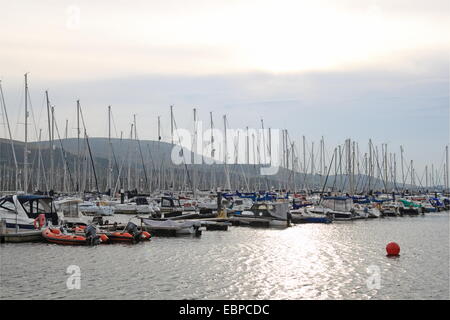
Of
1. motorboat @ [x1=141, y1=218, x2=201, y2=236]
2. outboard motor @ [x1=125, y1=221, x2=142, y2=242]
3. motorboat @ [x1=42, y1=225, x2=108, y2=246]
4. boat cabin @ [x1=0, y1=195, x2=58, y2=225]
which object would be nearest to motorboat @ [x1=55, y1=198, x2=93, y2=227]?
boat cabin @ [x1=0, y1=195, x2=58, y2=225]

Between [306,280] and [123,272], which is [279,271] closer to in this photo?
[306,280]

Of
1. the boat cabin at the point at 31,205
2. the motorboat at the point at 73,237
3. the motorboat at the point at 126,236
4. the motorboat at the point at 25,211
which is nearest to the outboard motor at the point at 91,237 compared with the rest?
the motorboat at the point at 73,237

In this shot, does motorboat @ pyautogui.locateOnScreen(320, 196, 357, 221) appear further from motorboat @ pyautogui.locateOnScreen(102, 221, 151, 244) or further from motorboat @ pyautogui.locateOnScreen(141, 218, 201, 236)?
motorboat @ pyautogui.locateOnScreen(102, 221, 151, 244)

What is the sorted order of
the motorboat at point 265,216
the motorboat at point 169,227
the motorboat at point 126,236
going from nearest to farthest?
the motorboat at point 126,236, the motorboat at point 169,227, the motorboat at point 265,216

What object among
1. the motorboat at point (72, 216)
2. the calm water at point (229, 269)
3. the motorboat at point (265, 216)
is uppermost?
the motorboat at point (72, 216)

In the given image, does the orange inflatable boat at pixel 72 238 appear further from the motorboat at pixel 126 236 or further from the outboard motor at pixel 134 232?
the outboard motor at pixel 134 232

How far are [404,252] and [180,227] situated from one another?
2033cm

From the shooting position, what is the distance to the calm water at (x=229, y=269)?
88.1ft

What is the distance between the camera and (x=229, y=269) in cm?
3344

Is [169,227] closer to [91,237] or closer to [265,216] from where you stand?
[91,237]

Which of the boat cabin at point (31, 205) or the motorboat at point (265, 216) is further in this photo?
the motorboat at point (265, 216)

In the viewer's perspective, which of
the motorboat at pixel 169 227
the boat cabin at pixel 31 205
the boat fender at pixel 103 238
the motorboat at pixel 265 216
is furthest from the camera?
the motorboat at pixel 265 216

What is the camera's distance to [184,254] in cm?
3956

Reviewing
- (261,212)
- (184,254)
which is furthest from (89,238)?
(261,212)
